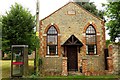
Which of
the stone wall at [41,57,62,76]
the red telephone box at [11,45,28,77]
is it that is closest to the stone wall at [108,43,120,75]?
the stone wall at [41,57,62,76]

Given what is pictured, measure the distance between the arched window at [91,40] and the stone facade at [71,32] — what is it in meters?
0.26

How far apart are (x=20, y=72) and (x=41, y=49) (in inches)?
147

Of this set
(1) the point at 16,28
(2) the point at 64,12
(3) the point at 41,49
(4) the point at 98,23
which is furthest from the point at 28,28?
(4) the point at 98,23

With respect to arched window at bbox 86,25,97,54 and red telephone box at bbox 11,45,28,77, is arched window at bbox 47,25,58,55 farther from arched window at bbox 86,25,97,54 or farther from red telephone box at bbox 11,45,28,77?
red telephone box at bbox 11,45,28,77

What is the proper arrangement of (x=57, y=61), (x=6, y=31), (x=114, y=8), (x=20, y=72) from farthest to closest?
(x=57, y=61) < (x=6, y=31) < (x=114, y=8) < (x=20, y=72)

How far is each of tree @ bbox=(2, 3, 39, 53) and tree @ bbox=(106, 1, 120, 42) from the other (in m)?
5.20

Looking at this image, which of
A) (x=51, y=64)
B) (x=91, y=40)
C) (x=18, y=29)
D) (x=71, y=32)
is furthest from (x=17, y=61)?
(x=91, y=40)

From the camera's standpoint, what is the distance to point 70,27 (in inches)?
626

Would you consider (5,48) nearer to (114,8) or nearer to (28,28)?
(28,28)

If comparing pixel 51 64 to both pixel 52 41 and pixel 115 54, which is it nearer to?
pixel 52 41

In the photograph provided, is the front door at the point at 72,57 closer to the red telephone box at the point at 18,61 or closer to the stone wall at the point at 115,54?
the stone wall at the point at 115,54

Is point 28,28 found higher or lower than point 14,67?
higher

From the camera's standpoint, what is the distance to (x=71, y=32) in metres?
15.8

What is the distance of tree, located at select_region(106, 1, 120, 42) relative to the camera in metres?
13.2
